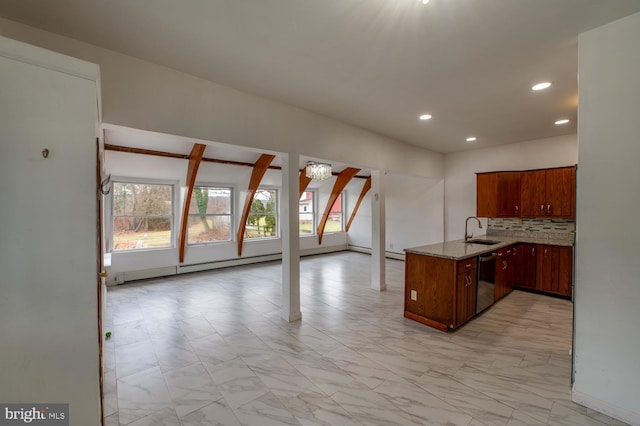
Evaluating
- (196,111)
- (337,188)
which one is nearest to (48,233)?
(196,111)

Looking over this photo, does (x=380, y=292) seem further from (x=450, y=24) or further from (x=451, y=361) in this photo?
(x=450, y=24)

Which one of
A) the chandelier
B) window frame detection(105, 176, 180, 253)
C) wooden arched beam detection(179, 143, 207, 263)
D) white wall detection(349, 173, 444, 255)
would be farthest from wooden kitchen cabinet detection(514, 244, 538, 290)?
window frame detection(105, 176, 180, 253)

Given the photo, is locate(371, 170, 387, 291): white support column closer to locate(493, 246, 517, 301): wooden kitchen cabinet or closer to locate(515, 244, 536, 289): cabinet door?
locate(493, 246, 517, 301): wooden kitchen cabinet

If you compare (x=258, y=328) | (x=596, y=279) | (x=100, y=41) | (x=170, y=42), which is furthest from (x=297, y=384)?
(x=100, y=41)

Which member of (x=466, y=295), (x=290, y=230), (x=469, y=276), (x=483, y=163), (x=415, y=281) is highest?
(x=483, y=163)

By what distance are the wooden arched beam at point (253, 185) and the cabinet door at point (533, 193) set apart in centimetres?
495

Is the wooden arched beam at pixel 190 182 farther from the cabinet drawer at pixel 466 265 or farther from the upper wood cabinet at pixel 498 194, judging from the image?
the upper wood cabinet at pixel 498 194

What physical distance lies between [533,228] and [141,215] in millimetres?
7847

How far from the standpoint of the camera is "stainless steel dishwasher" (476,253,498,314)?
11.9 feet

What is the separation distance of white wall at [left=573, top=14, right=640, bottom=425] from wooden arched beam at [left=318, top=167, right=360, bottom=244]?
18.6 ft

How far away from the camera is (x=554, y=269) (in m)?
4.47

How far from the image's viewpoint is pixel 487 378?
2.33m

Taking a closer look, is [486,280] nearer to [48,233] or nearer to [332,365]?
[332,365]

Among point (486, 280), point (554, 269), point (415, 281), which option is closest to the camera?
point (415, 281)
